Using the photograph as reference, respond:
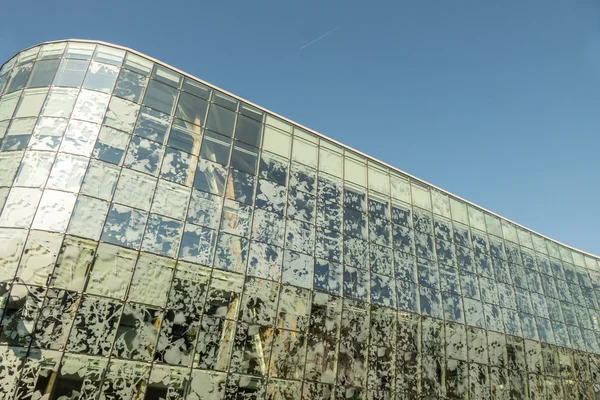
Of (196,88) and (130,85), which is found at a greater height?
(196,88)

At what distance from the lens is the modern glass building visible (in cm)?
1409

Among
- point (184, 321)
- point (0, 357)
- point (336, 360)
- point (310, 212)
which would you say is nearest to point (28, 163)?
point (0, 357)

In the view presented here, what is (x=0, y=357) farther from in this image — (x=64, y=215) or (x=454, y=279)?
(x=454, y=279)

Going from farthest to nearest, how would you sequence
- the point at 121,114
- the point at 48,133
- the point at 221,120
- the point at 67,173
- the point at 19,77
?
the point at 221,120 < the point at 19,77 < the point at 121,114 < the point at 48,133 < the point at 67,173

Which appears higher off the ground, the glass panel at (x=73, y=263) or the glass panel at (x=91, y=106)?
the glass panel at (x=91, y=106)

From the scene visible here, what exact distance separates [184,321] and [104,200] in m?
5.64

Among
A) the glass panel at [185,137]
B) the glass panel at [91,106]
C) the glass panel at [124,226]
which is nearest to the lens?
the glass panel at [124,226]

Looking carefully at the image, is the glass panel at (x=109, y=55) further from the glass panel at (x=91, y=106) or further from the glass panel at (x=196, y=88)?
the glass panel at (x=196, y=88)

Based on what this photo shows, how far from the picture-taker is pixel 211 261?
1684cm

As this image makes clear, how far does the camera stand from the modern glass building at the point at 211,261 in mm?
14086

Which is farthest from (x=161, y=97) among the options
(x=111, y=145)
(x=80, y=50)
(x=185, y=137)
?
(x=80, y=50)

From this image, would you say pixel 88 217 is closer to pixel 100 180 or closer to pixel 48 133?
pixel 100 180

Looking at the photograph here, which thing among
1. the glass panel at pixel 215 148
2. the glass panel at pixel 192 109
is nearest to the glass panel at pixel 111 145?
the glass panel at pixel 192 109

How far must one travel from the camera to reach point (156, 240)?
52.7 ft
